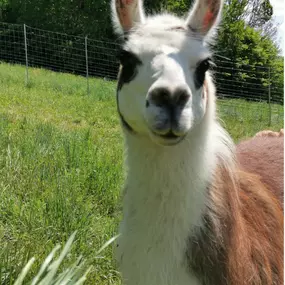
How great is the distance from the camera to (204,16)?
94.5 inches

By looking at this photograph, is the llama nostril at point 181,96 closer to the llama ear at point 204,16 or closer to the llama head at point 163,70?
the llama head at point 163,70

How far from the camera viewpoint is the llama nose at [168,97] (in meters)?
1.93

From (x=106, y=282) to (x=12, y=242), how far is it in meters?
0.70

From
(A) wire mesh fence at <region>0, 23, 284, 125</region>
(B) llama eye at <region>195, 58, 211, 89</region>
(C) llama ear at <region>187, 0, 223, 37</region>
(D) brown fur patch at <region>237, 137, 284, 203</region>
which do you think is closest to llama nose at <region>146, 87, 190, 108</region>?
(B) llama eye at <region>195, 58, 211, 89</region>

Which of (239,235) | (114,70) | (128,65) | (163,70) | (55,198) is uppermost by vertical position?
(114,70)

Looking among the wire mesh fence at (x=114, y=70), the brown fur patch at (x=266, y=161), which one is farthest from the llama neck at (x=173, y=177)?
the wire mesh fence at (x=114, y=70)

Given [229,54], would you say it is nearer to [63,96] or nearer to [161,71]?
[63,96]

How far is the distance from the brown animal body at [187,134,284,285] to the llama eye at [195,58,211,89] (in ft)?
1.61

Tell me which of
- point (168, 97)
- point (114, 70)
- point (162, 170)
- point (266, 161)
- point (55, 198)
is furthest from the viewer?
point (114, 70)

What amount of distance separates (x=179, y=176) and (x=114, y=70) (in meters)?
15.8

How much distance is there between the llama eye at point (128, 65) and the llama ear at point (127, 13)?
216mm

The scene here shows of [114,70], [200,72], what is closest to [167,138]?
[200,72]

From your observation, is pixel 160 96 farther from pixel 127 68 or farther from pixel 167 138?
pixel 127 68

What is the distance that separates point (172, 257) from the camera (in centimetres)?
218
